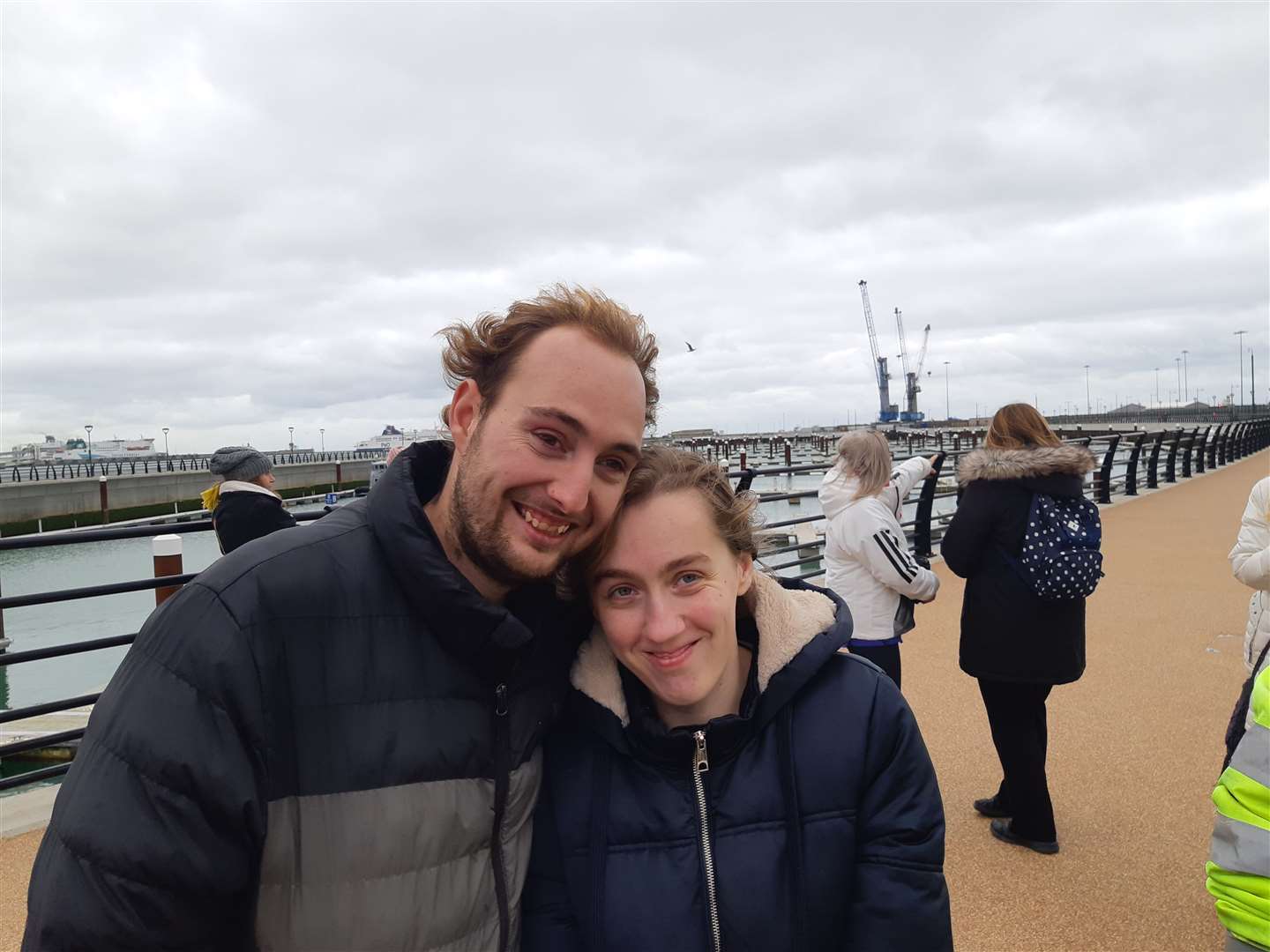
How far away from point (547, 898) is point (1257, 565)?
3.22 meters

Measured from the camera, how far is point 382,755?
135 centimetres

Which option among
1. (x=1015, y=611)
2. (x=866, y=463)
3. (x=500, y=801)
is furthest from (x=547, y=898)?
(x=866, y=463)

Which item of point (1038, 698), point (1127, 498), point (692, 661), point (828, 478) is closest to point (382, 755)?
point (692, 661)

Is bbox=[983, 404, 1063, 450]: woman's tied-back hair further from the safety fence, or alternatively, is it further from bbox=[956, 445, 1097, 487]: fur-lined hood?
the safety fence

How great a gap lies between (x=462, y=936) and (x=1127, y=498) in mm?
17763

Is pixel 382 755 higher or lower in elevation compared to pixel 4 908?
higher

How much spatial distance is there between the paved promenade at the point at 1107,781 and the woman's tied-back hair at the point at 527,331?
2.69 m

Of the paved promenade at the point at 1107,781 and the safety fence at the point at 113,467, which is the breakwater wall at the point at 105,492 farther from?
the paved promenade at the point at 1107,781

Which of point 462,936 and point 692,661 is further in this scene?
point 692,661

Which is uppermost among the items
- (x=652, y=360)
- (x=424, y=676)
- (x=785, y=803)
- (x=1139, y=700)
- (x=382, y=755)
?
(x=652, y=360)

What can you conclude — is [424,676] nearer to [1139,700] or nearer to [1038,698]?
[1038,698]

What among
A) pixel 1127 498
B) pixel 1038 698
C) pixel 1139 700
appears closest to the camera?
pixel 1038 698

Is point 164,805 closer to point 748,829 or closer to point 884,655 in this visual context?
point 748,829

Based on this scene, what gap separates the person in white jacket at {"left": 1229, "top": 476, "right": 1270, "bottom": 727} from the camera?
3084 mm
